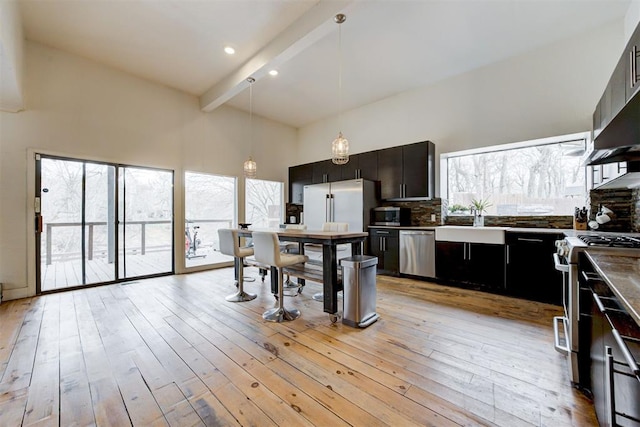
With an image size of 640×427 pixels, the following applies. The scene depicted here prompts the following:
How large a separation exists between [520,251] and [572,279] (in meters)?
1.87

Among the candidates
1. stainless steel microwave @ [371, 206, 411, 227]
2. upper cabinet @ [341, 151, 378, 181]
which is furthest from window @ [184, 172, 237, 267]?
stainless steel microwave @ [371, 206, 411, 227]

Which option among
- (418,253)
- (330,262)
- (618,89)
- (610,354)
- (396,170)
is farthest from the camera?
(396,170)

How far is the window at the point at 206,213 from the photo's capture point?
4.93 meters

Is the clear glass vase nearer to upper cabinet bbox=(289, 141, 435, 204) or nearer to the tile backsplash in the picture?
upper cabinet bbox=(289, 141, 435, 204)

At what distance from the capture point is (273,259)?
2.57m

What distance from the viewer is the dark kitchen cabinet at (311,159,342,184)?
5.38m

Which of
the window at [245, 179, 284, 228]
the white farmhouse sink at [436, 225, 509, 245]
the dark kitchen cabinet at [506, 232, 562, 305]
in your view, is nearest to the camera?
the dark kitchen cabinet at [506, 232, 562, 305]

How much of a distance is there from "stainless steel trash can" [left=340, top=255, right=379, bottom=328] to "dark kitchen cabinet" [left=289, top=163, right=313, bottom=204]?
142 inches

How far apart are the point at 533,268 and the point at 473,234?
2.46ft

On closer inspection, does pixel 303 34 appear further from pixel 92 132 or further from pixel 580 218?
pixel 580 218

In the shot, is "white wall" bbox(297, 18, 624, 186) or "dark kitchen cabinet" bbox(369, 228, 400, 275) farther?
"dark kitchen cabinet" bbox(369, 228, 400, 275)

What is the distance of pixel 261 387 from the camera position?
63.6 inches

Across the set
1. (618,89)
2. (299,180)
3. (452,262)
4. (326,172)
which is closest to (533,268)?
(452,262)

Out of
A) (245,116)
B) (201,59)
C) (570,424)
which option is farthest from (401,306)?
(245,116)
